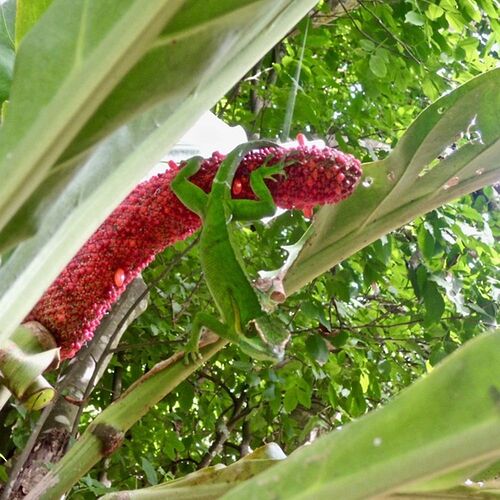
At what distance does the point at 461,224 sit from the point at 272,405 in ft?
2.17

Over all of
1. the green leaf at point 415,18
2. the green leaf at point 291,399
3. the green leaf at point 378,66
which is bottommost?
the green leaf at point 291,399

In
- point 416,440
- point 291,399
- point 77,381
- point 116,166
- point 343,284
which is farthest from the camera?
point 291,399

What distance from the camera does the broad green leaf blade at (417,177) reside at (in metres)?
0.60

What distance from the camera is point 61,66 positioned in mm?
324

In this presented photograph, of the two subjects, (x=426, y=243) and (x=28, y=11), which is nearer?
(x=28, y=11)

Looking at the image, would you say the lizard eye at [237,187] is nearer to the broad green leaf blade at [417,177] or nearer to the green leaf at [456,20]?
the broad green leaf blade at [417,177]

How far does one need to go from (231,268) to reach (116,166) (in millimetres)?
396

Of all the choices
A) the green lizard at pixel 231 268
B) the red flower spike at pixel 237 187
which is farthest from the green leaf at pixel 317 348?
the red flower spike at pixel 237 187

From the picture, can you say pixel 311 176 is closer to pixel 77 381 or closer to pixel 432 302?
pixel 77 381

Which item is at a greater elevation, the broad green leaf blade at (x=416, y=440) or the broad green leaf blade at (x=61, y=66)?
the broad green leaf blade at (x=61, y=66)

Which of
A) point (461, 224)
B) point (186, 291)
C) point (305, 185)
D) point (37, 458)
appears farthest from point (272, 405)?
point (305, 185)

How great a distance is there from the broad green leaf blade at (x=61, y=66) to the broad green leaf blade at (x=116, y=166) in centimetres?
3

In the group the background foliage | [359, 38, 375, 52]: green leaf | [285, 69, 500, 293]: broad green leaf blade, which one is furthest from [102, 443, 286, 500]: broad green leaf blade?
[359, 38, 375, 52]: green leaf

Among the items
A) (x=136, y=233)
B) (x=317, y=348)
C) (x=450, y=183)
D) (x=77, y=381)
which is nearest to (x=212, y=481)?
(x=136, y=233)
